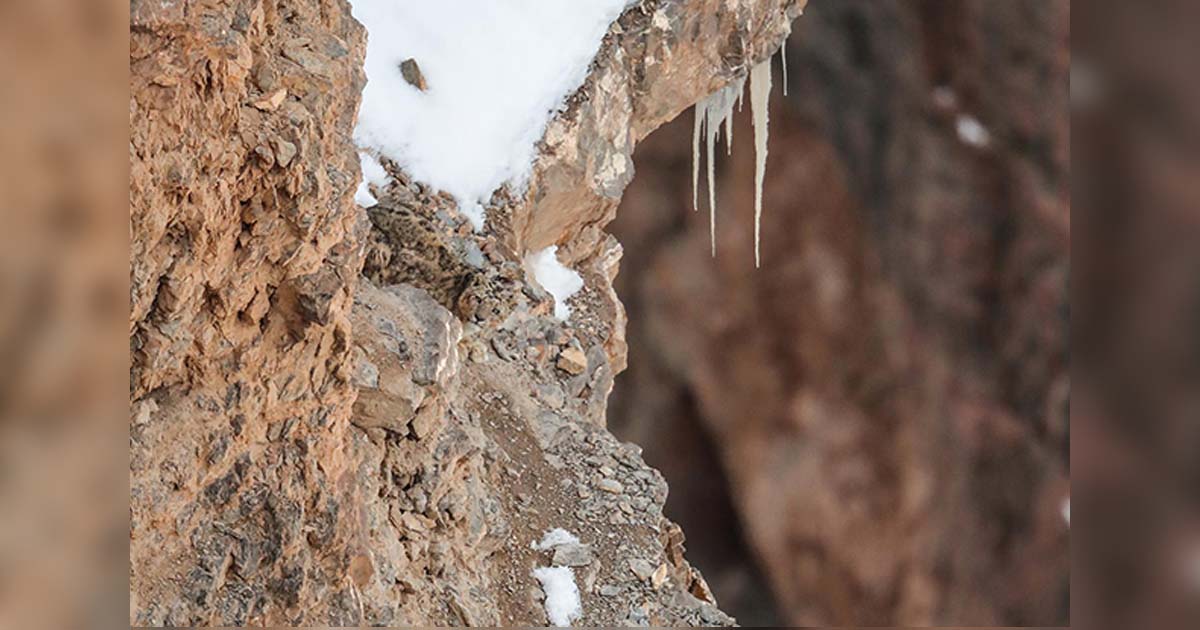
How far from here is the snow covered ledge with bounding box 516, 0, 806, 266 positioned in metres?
4.39

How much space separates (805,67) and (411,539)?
15.7 ft

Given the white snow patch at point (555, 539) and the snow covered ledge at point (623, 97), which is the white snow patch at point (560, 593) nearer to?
the white snow patch at point (555, 539)

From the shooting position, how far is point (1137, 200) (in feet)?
1.04

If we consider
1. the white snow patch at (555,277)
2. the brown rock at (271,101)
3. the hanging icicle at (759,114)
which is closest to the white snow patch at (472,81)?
→ the white snow patch at (555,277)

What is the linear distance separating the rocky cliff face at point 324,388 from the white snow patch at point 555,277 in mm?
433

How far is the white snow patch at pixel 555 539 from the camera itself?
3.31 meters

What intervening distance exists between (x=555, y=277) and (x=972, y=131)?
2943 mm

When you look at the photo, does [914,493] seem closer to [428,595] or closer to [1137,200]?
[428,595]

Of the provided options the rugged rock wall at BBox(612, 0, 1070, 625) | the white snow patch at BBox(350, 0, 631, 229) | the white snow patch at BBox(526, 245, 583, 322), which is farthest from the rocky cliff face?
the rugged rock wall at BBox(612, 0, 1070, 625)

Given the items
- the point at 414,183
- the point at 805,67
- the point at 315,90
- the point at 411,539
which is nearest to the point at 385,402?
the point at 411,539

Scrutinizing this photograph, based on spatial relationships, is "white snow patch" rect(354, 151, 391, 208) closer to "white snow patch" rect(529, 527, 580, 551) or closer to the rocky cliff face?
the rocky cliff face

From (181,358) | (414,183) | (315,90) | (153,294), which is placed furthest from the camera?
(414,183)

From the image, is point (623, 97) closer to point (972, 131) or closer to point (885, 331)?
point (972, 131)

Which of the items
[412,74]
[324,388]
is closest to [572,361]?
[412,74]
